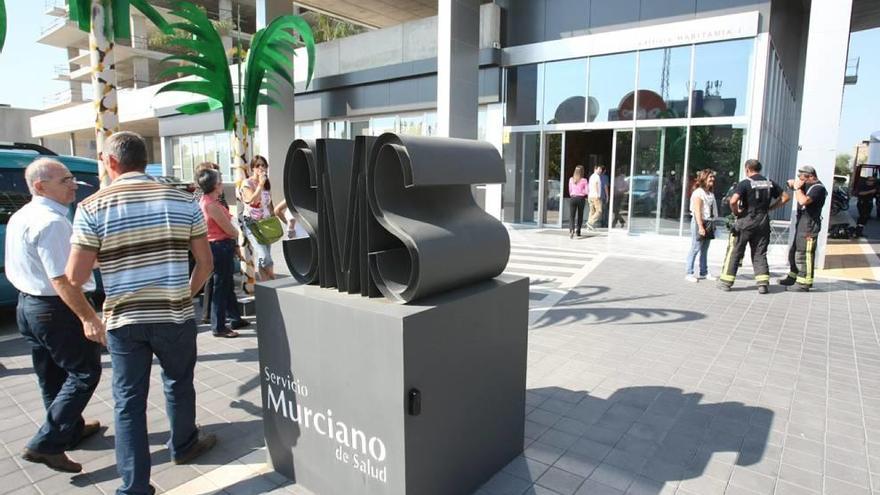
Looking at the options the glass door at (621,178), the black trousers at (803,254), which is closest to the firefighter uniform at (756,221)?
the black trousers at (803,254)

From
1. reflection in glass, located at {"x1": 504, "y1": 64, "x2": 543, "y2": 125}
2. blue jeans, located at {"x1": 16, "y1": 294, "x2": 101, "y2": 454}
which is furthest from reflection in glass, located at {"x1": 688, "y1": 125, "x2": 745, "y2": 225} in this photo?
blue jeans, located at {"x1": 16, "y1": 294, "x2": 101, "y2": 454}

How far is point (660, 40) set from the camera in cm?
1362

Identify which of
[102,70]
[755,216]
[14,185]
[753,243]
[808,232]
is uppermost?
[102,70]

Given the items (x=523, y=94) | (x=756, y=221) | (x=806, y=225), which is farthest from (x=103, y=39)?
(x=523, y=94)

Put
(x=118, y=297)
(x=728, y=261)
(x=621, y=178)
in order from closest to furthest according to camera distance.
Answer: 1. (x=118, y=297)
2. (x=728, y=261)
3. (x=621, y=178)

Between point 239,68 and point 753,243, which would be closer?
point 239,68

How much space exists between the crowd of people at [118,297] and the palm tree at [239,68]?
142 inches

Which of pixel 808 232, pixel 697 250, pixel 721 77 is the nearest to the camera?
pixel 808 232

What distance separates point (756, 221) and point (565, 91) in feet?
28.6

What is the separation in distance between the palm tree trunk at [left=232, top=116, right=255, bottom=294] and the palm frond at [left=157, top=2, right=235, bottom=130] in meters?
0.20

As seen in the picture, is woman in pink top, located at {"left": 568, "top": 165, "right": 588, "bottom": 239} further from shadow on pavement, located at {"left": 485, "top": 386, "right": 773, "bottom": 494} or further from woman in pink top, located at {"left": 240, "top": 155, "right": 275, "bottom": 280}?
shadow on pavement, located at {"left": 485, "top": 386, "right": 773, "bottom": 494}

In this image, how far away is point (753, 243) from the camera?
8219mm

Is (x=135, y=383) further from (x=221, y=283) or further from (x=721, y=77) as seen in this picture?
(x=721, y=77)

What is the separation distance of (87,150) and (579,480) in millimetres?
63380
